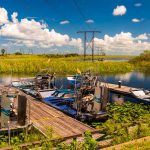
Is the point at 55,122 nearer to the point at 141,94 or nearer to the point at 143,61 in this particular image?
the point at 141,94

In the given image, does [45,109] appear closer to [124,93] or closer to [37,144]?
[37,144]

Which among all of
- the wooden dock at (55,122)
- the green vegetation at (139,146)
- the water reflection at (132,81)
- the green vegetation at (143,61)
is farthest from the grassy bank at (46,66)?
the green vegetation at (139,146)

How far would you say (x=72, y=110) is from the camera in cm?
2331

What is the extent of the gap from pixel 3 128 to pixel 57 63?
5332 centimetres

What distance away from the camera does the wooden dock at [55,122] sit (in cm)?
1772

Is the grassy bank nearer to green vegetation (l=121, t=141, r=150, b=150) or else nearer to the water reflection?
the water reflection

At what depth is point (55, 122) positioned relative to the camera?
19.9 m

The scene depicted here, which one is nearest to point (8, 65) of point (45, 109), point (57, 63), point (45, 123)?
point (57, 63)

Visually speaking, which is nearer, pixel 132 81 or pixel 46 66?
pixel 132 81

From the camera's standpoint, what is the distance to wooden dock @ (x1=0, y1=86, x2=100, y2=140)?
1772cm

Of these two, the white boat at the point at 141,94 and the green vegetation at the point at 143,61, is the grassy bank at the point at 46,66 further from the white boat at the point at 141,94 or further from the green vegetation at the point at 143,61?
the green vegetation at the point at 143,61

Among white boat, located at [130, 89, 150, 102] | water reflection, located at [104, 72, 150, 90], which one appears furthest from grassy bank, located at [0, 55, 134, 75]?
white boat, located at [130, 89, 150, 102]

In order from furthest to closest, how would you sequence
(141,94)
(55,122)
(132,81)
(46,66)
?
(46,66)
(132,81)
(141,94)
(55,122)

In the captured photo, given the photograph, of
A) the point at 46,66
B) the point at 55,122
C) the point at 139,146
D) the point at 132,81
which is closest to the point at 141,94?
the point at 55,122
